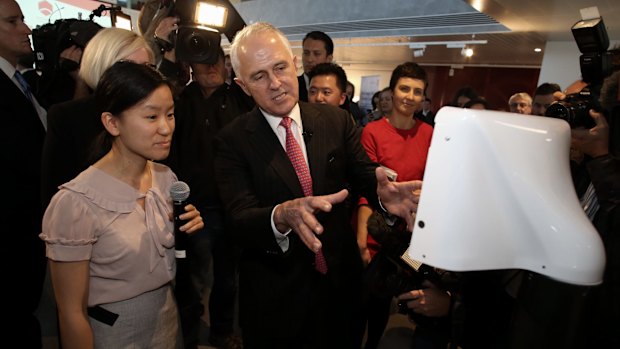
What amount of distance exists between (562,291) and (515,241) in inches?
4.4

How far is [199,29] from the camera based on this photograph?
2107 mm

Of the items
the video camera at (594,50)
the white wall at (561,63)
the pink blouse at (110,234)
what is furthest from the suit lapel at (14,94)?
the white wall at (561,63)

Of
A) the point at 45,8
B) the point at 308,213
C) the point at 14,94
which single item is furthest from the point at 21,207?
the point at 45,8

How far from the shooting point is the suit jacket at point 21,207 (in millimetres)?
1715

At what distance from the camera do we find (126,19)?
320 cm

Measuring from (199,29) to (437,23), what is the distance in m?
6.53

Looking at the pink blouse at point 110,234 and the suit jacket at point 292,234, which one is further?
the suit jacket at point 292,234

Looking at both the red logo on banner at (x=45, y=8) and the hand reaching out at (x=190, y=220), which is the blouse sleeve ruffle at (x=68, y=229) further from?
the red logo on banner at (x=45, y=8)

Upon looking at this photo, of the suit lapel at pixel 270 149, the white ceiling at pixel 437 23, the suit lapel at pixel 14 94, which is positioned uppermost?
the white ceiling at pixel 437 23

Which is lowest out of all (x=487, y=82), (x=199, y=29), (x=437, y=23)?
(x=199, y=29)

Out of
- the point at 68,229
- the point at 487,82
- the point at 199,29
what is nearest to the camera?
the point at 68,229

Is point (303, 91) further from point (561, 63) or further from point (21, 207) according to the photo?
point (561, 63)

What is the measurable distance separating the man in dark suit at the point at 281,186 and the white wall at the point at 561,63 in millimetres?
7647

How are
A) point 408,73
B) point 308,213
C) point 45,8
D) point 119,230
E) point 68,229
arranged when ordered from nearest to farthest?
point 308,213
point 68,229
point 119,230
point 408,73
point 45,8
